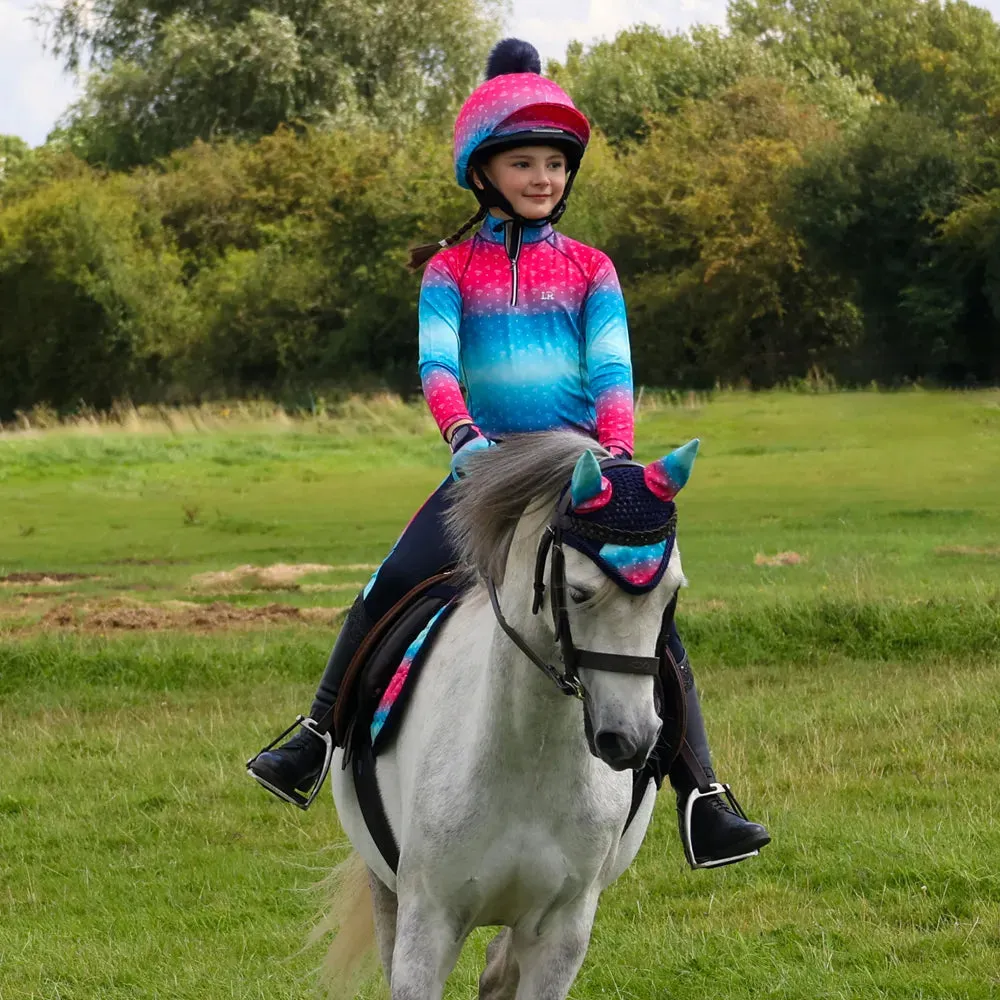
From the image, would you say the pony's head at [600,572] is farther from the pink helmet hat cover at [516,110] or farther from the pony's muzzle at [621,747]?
the pink helmet hat cover at [516,110]

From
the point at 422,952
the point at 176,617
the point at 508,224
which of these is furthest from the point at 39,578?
the point at 422,952

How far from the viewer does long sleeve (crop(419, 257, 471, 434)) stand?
3.90 meters

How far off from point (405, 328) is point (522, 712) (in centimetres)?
3690

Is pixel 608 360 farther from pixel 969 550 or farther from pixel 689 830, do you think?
pixel 969 550

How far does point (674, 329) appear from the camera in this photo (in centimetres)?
3959

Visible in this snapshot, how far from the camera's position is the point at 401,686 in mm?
4020

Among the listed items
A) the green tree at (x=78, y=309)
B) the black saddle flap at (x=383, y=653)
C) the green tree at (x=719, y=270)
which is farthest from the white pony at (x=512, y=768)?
the green tree at (x=78, y=309)

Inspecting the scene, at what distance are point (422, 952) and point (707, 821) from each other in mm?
1012

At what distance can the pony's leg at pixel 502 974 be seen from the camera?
4309mm

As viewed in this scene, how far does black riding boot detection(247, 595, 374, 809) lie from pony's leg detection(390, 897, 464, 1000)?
0.82 m

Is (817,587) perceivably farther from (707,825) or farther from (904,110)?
(904,110)

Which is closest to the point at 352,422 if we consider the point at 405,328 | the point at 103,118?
the point at 405,328

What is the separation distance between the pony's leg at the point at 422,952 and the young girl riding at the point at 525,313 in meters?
0.90

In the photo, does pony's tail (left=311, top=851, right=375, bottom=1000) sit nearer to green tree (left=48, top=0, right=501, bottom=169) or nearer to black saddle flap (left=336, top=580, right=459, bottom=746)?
black saddle flap (left=336, top=580, right=459, bottom=746)
